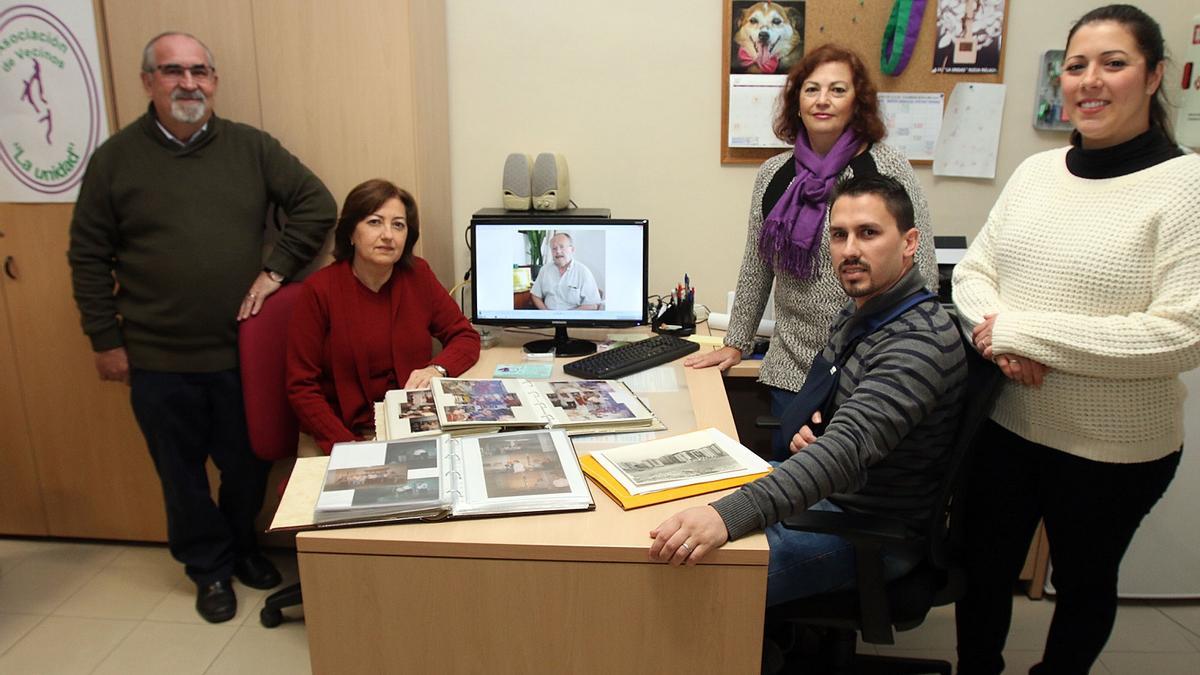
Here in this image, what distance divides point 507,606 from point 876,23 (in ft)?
7.25

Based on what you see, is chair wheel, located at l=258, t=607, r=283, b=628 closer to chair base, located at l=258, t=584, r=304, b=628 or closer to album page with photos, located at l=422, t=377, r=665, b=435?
chair base, located at l=258, t=584, r=304, b=628

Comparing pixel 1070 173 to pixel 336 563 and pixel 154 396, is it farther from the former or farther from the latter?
pixel 154 396

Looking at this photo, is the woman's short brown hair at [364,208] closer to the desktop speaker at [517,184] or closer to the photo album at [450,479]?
the desktop speaker at [517,184]

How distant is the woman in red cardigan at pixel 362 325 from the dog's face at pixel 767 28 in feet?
4.14

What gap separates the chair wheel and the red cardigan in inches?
27.2

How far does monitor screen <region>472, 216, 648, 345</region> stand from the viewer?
2.57 m

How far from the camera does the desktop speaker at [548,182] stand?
2746mm

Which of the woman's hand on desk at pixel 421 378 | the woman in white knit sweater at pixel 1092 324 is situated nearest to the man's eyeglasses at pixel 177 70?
the woman's hand on desk at pixel 421 378

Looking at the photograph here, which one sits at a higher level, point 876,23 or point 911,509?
point 876,23

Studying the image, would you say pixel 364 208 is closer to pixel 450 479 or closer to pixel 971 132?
Result: pixel 450 479

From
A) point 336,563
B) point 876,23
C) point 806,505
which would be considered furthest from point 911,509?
point 876,23

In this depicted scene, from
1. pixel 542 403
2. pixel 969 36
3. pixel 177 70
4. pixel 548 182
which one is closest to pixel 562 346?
pixel 548 182

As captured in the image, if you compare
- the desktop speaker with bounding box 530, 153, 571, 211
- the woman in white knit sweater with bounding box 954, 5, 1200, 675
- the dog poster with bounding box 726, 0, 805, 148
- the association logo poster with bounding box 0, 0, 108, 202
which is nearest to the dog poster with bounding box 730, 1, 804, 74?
the dog poster with bounding box 726, 0, 805, 148

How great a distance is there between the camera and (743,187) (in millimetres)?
2912
